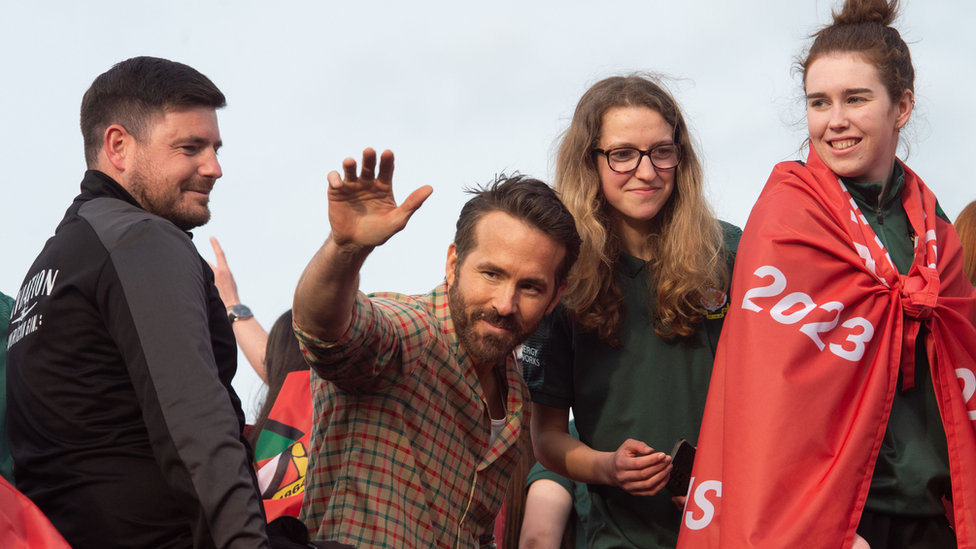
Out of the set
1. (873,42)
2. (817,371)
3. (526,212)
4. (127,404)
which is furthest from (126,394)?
(873,42)

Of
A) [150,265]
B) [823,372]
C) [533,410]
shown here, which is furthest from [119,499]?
[823,372]

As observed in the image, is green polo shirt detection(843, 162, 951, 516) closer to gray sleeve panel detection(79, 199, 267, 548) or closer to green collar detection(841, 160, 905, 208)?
green collar detection(841, 160, 905, 208)

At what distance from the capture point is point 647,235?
11.6 feet

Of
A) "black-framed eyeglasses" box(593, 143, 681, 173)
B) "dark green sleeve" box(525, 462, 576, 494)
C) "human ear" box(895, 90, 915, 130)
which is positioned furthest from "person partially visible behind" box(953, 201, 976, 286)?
"dark green sleeve" box(525, 462, 576, 494)

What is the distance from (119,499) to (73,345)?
38 cm

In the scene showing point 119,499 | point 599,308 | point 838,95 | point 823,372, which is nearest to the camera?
point 119,499

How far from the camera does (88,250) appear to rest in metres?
2.32

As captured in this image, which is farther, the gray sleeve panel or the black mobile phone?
the black mobile phone

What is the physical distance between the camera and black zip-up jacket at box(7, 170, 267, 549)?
2.16 metres

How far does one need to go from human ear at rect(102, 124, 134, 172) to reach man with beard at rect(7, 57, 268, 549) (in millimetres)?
193

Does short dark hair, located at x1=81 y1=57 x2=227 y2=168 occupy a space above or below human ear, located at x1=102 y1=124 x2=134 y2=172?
above

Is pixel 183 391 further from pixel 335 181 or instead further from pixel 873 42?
pixel 873 42

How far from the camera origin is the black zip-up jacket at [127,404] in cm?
216

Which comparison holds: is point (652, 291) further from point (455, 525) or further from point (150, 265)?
point (150, 265)
